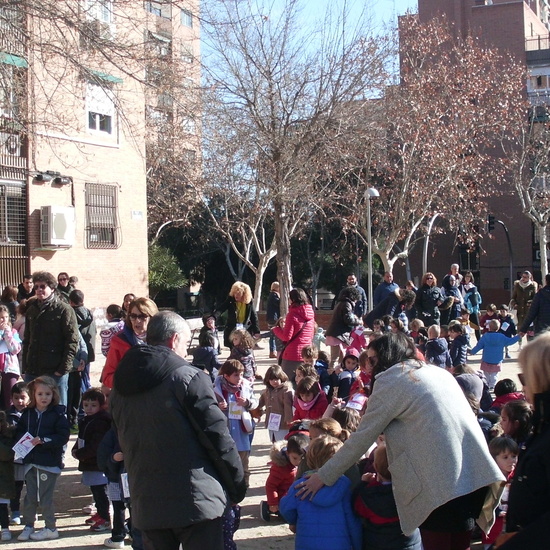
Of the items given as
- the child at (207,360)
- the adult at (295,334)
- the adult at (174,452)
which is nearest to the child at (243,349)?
the child at (207,360)

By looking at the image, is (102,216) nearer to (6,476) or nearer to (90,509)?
(90,509)

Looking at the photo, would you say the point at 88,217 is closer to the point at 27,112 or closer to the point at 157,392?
the point at 27,112

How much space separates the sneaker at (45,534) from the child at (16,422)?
437mm

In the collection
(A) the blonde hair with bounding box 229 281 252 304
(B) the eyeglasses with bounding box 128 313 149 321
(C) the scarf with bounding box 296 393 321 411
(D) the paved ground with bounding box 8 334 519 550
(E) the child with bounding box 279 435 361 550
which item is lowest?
(D) the paved ground with bounding box 8 334 519 550

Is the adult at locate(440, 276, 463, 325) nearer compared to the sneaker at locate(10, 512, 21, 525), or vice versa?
the sneaker at locate(10, 512, 21, 525)

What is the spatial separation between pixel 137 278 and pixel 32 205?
4.39 metres

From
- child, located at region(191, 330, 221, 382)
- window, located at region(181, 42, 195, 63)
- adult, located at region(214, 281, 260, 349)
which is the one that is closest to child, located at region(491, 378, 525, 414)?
child, located at region(191, 330, 221, 382)

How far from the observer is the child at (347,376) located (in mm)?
8617

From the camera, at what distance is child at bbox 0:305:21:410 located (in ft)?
29.7

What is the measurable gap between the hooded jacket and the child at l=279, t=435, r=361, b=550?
0.70 meters

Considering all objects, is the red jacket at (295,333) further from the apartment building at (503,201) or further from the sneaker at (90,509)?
the apartment building at (503,201)

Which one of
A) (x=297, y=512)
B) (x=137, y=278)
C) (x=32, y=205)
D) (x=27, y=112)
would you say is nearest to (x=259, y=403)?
(x=297, y=512)

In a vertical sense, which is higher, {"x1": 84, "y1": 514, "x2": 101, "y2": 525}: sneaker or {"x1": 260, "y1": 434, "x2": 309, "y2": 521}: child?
{"x1": 260, "y1": 434, "x2": 309, "y2": 521}: child

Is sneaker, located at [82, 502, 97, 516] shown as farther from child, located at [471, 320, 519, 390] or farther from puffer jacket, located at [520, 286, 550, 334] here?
puffer jacket, located at [520, 286, 550, 334]
